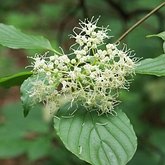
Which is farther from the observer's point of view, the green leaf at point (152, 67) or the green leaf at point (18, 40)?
the green leaf at point (18, 40)

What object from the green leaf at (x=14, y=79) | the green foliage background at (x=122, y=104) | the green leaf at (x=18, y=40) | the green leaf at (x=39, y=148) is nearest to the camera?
the green leaf at (x=14, y=79)

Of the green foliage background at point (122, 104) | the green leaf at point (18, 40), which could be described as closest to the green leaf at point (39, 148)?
the green foliage background at point (122, 104)

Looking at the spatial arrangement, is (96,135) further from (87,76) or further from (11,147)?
(11,147)

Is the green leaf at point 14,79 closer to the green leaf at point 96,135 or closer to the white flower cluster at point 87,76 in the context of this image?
the white flower cluster at point 87,76

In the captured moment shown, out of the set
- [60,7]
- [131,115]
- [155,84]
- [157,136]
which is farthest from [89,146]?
[60,7]

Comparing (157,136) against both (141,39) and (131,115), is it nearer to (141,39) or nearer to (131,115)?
(131,115)

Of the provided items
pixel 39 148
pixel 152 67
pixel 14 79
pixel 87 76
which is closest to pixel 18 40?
pixel 14 79
